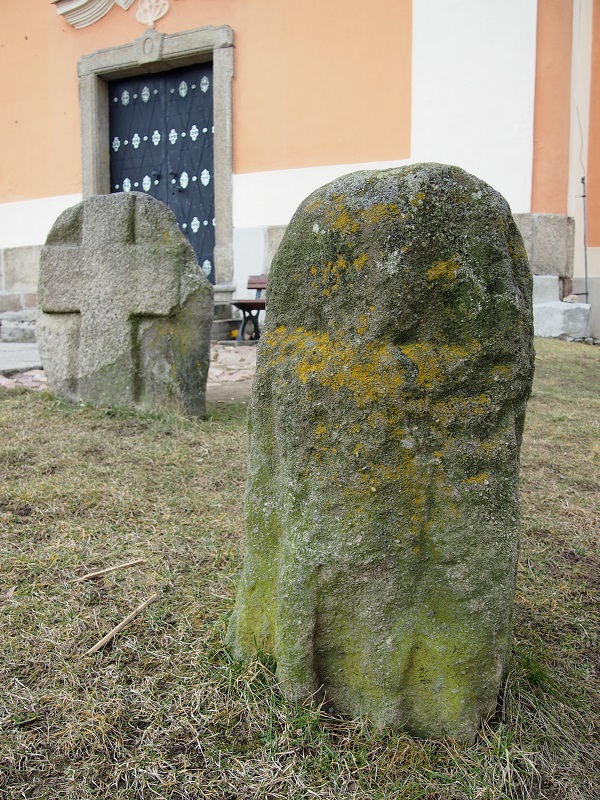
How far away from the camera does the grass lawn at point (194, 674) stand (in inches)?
50.4

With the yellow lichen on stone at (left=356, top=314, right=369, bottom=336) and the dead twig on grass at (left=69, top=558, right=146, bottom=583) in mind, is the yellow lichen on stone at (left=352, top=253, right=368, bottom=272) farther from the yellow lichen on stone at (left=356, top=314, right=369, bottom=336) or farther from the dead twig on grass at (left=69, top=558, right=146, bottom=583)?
the dead twig on grass at (left=69, top=558, right=146, bottom=583)

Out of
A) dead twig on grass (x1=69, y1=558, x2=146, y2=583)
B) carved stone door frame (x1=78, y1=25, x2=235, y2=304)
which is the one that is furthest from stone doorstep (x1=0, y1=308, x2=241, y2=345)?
dead twig on grass (x1=69, y1=558, x2=146, y2=583)

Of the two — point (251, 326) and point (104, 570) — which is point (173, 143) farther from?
point (104, 570)

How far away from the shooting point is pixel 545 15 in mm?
6523

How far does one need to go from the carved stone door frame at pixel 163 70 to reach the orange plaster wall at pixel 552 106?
3.40 meters

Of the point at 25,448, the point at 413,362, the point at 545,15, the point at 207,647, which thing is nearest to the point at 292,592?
the point at 207,647

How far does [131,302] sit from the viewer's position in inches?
Answer: 149

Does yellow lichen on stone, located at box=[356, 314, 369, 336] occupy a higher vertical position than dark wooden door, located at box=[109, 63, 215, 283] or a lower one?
lower

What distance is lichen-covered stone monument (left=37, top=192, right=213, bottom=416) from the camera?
3.73 meters

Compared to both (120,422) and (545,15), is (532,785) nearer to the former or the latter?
(120,422)

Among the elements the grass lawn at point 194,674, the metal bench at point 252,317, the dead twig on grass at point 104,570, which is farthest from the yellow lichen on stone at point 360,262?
the metal bench at point 252,317

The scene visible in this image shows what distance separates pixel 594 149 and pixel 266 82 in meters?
3.60

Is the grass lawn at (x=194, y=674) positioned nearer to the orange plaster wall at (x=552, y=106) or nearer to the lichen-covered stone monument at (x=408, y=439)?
the lichen-covered stone monument at (x=408, y=439)

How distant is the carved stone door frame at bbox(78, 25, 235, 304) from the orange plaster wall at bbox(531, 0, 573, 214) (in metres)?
3.40
